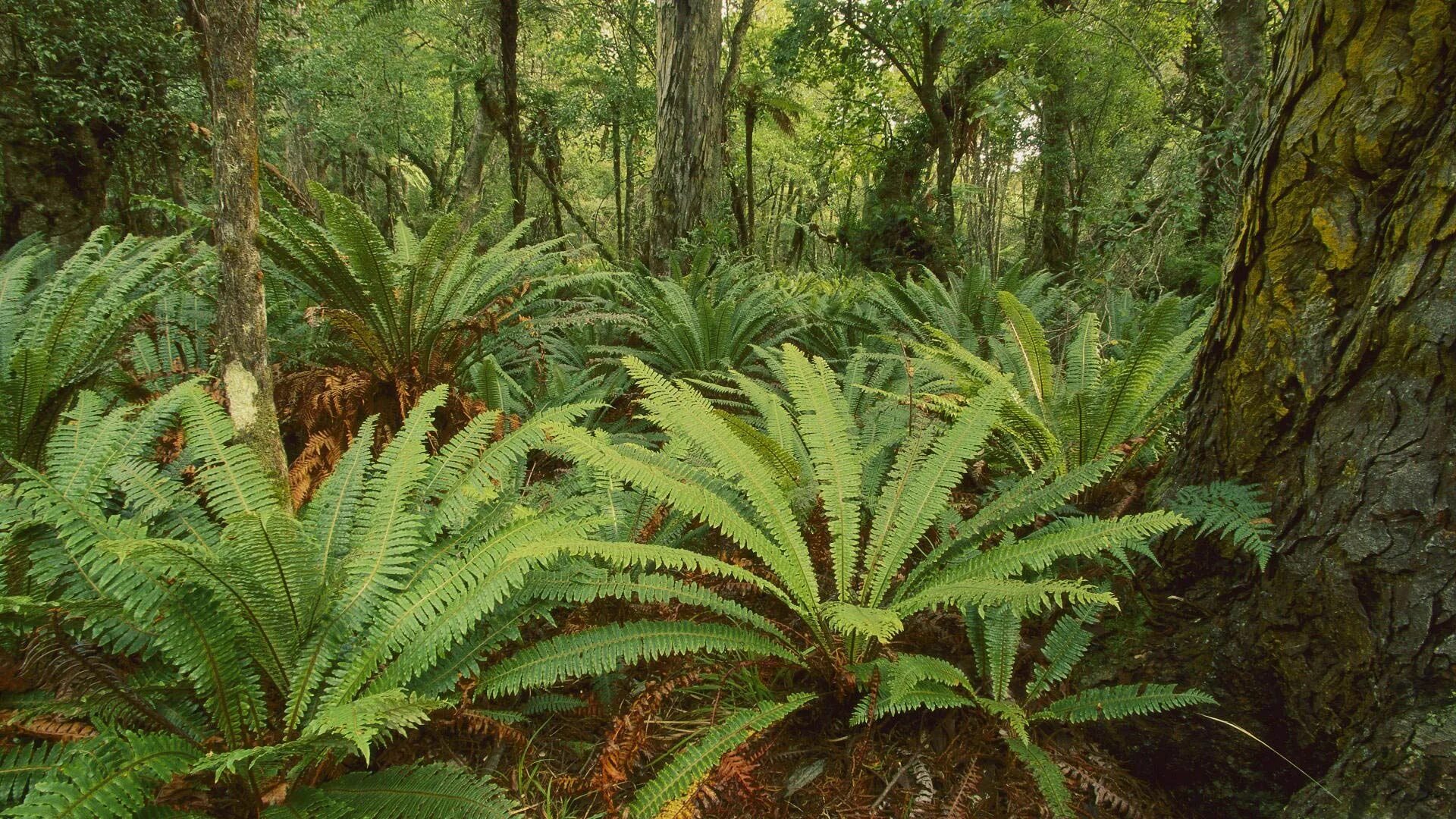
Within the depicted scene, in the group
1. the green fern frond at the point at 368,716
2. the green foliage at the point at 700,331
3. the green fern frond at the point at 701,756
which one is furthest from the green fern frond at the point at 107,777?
the green foliage at the point at 700,331

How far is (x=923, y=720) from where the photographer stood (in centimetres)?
141

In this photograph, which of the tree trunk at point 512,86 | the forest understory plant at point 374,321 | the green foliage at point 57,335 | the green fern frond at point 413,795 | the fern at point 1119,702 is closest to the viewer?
the green fern frond at point 413,795

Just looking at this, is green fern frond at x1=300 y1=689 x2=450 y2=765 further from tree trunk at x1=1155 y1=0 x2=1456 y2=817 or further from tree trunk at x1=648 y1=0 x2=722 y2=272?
tree trunk at x1=648 y1=0 x2=722 y2=272

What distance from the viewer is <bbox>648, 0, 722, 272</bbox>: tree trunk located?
4.76m

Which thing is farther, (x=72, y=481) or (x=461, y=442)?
(x=461, y=442)

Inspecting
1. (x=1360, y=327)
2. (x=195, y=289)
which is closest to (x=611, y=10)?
(x=195, y=289)

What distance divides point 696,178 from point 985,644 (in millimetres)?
4521

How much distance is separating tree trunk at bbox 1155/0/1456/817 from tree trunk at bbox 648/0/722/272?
4145mm

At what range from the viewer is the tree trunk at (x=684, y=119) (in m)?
4.76

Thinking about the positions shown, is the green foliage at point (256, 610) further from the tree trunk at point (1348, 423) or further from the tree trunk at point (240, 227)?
the tree trunk at point (1348, 423)

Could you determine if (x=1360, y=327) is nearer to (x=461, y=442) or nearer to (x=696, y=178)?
(x=461, y=442)

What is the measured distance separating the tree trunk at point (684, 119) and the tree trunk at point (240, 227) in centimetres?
356

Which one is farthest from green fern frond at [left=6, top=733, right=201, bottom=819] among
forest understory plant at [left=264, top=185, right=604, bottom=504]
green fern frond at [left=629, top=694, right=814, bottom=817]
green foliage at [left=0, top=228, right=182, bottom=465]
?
forest understory plant at [left=264, top=185, right=604, bottom=504]

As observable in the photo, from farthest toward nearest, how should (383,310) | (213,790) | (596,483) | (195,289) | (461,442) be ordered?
(195,289)
(383,310)
(596,483)
(461,442)
(213,790)
